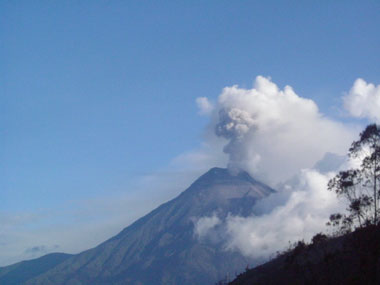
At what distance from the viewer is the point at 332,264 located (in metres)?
28.8

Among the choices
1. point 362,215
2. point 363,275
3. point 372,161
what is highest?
point 372,161

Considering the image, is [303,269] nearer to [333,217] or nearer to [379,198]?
[333,217]

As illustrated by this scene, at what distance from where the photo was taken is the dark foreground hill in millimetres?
23453

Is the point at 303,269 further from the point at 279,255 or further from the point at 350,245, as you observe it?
the point at 279,255

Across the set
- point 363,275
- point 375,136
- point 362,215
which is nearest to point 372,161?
point 375,136

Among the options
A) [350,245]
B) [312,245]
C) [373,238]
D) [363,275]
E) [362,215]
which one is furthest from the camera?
[312,245]

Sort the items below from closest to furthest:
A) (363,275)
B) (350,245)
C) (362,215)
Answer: (363,275)
(350,245)
(362,215)

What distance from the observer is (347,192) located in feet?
108

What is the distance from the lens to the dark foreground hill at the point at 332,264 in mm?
23453

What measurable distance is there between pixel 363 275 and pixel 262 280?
586 inches

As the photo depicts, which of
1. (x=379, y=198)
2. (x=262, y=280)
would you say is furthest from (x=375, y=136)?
(x=262, y=280)

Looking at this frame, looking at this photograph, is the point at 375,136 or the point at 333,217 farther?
the point at 333,217

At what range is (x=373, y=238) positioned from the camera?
25609 mm

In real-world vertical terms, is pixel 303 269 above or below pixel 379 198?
below
